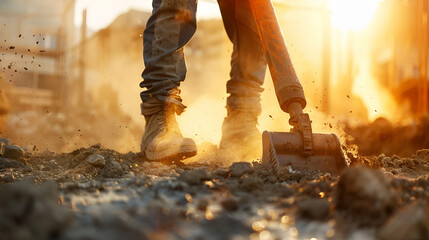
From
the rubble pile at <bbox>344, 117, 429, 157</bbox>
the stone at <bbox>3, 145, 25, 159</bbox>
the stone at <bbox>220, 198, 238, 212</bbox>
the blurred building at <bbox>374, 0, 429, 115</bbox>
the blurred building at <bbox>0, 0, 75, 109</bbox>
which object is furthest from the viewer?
the blurred building at <bbox>374, 0, 429, 115</bbox>

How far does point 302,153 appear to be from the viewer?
1.70m

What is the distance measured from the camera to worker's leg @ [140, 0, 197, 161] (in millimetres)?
2051

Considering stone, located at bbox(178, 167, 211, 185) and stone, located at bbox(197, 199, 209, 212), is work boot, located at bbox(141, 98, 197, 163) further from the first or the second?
stone, located at bbox(197, 199, 209, 212)

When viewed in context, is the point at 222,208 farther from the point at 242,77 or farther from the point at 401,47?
the point at 401,47

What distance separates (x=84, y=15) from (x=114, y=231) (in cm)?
840

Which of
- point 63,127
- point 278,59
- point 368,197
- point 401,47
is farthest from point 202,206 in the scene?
point 401,47

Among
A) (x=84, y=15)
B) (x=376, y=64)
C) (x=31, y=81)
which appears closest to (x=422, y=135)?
(x=84, y=15)

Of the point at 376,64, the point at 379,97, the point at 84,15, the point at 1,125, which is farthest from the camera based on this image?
the point at 376,64

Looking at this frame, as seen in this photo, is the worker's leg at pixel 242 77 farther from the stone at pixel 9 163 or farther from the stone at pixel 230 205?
the stone at pixel 230 205

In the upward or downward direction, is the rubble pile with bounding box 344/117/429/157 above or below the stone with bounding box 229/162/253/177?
above

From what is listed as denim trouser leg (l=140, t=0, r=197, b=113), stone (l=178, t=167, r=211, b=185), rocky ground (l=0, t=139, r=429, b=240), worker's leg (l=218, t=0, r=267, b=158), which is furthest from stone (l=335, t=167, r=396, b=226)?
worker's leg (l=218, t=0, r=267, b=158)

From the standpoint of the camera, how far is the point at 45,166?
1891 mm

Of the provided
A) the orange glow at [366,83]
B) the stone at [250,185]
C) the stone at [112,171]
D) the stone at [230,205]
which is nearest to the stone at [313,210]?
the stone at [230,205]

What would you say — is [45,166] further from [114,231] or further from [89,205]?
[114,231]
